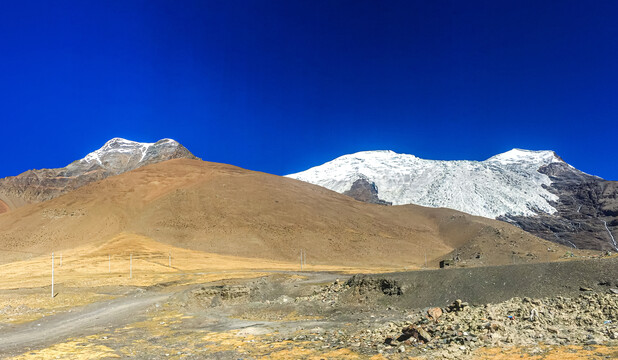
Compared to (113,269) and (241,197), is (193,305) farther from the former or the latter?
(241,197)

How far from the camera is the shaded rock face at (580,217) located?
93812 mm

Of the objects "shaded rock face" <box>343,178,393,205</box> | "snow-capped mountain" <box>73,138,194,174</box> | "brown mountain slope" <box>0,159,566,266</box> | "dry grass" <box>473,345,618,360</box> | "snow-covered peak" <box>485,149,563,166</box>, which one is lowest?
"dry grass" <box>473,345,618,360</box>

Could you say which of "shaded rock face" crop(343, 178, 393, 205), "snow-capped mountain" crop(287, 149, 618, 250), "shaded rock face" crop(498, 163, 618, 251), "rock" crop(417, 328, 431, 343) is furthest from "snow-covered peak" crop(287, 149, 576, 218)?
"rock" crop(417, 328, 431, 343)

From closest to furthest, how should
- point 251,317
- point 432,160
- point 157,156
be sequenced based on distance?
point 251,317 < point 432,160 < point 157,156

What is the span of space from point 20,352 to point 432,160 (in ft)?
515

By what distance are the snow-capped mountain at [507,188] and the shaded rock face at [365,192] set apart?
906mm

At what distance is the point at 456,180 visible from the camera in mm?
129625

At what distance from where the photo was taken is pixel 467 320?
11.6 metres

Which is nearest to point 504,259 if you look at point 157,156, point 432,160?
point 432,160

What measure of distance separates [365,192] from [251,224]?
65.9 m

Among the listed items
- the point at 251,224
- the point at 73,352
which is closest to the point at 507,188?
the point at 251,224

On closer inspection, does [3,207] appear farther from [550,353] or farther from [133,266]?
[550,353]

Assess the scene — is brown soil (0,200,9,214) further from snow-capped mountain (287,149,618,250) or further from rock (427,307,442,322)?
rock (427,307,442,322)

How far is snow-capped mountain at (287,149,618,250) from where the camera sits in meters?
102
